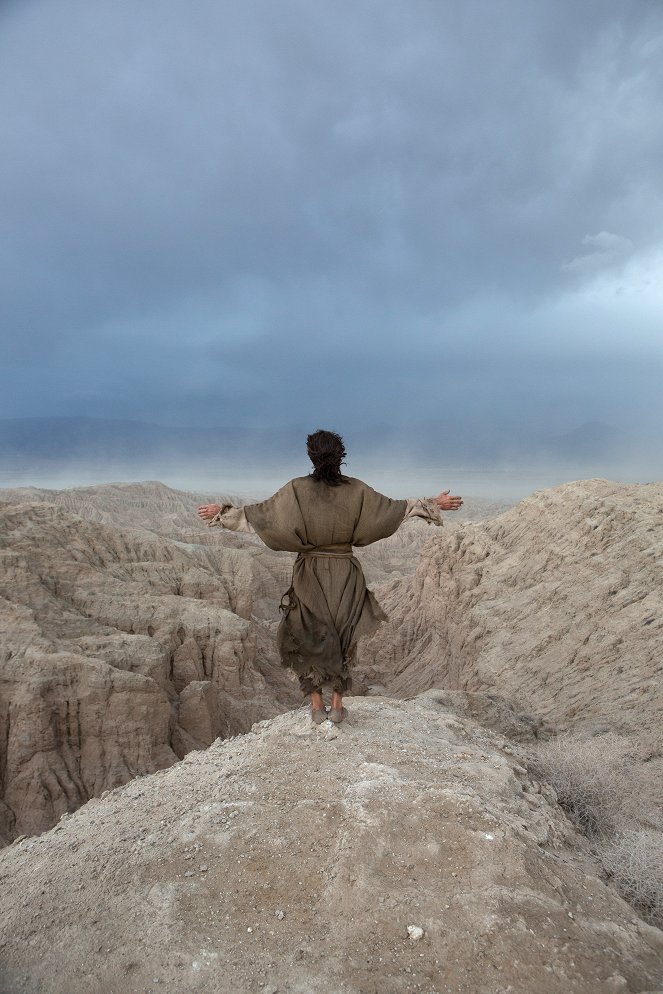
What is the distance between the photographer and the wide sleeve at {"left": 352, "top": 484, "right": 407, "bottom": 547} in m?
4.78

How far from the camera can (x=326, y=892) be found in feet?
9.93

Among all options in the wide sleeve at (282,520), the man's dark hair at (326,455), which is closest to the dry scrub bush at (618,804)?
the wide sleeve at (282,520)

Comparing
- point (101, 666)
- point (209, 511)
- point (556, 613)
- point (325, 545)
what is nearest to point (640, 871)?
point (325, 545)

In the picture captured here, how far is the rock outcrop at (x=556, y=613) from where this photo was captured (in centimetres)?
1105

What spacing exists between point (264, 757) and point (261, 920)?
1.53 meters

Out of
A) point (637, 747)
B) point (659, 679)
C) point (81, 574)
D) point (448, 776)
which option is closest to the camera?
point (448, 776)

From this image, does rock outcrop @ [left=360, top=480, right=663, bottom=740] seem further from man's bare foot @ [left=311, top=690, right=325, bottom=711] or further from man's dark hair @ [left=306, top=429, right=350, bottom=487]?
man's dark hair @ [left=306, top=429, right=350, bottom=487]

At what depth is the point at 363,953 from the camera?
8.76 ft

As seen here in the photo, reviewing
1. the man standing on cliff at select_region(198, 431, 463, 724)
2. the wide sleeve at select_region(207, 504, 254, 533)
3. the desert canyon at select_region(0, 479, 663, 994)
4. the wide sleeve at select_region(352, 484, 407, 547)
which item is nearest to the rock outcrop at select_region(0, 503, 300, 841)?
the desert canyon at select_region(0, 479, 663, 994)

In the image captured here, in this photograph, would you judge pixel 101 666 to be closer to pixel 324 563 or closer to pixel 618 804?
pixel 324 563

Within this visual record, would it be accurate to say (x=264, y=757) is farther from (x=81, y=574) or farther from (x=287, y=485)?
(x=81, y=574)

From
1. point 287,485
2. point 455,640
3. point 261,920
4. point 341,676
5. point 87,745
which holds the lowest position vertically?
point 87,745

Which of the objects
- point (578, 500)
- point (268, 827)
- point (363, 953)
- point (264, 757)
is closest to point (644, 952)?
point (363, 953)

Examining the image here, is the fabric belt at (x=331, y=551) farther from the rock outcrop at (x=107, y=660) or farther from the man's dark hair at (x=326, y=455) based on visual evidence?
the rock outcrop at (x=107, y=660)
